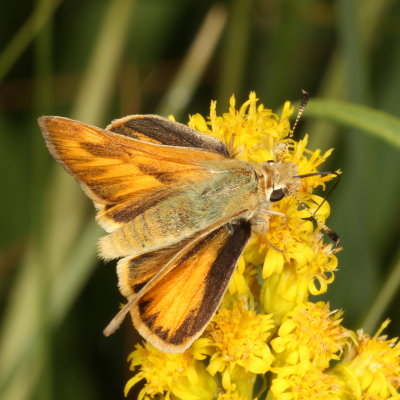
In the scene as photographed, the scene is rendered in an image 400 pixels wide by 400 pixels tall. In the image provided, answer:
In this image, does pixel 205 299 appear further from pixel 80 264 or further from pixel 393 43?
pixel 393 43

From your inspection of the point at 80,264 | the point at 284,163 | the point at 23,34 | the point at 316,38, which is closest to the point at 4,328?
the point at 80,264

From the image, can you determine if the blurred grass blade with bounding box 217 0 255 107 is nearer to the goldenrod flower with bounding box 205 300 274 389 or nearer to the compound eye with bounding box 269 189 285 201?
the compound eye with bounding box 269 189 285 201

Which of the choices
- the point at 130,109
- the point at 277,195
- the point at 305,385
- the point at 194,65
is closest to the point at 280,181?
the point at 277,195

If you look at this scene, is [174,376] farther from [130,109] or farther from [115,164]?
[130,109]

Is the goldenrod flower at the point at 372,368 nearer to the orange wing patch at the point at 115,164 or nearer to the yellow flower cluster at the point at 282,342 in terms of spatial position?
the yellow flower cluster at the point at 282,342

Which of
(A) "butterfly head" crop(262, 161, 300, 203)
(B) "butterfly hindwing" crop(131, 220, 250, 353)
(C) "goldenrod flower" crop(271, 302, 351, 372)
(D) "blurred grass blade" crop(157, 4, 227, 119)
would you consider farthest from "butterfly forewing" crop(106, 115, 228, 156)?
(D) "blurred grass blade" crop(157, 4, 227, 119)

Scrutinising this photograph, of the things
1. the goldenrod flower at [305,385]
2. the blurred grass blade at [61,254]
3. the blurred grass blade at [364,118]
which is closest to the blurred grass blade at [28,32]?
the blurred grass blade at [61,254]
